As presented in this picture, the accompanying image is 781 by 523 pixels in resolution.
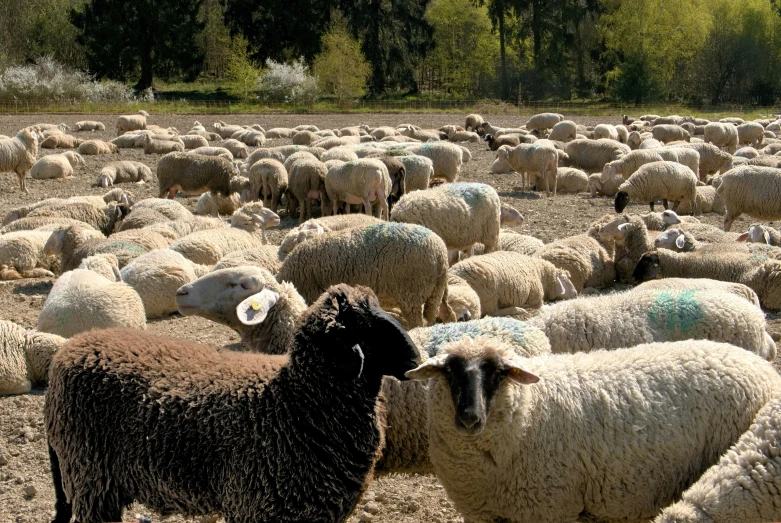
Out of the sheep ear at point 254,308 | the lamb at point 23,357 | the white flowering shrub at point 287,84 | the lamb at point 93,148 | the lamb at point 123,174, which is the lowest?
the lamb at point 23,357

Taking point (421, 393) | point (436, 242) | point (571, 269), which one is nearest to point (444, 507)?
point (421, 393)

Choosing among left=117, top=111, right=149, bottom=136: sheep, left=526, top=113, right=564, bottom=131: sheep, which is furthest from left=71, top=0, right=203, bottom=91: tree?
left=526, top=113, right=564, bottom=131: sheep

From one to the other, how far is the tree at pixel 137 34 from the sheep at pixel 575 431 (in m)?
51.7

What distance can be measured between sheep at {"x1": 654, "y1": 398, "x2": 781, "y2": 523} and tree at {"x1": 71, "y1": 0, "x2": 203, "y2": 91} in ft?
172

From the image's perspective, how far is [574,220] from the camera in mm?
13891

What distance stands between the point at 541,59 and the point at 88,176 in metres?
46.3

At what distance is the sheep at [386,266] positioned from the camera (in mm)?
7410

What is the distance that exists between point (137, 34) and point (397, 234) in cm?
4919

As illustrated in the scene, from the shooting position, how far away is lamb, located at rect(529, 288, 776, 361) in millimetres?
5750

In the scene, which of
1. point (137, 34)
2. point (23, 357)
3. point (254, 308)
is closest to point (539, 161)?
point (23, 357)

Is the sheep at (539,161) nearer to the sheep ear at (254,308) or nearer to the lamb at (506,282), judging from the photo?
the lamb at (506,282)

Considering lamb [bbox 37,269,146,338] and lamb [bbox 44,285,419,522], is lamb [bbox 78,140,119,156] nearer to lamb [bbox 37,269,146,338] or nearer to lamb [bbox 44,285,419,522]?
lamb [bbox 37,269,146,338]

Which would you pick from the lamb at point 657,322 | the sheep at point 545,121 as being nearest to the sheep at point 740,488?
the lamb at point 657,322

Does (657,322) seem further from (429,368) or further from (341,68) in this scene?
(341,68)
